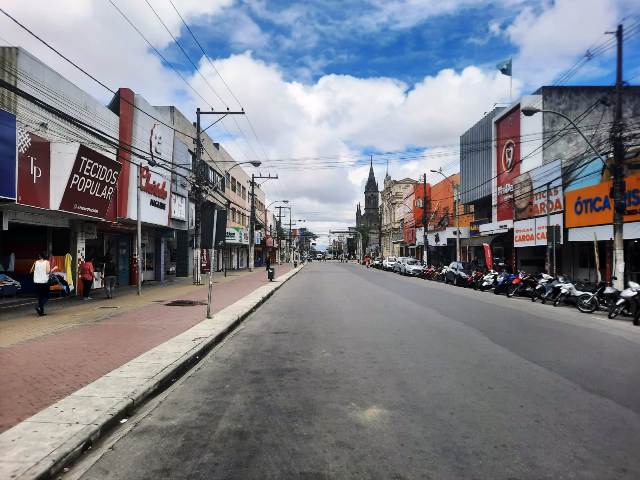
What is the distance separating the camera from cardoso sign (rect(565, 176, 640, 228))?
64.0ft

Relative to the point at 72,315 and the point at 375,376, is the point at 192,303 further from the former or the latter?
the point at 375,376

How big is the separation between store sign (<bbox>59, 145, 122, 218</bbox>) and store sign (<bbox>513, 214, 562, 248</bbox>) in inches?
825

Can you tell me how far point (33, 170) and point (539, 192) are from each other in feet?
81.2

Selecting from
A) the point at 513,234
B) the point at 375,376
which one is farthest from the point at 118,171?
the point at 513,234

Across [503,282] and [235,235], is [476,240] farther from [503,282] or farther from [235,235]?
[235,235]

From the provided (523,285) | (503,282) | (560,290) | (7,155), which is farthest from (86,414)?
(503,282)

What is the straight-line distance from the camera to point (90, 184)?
652 inches

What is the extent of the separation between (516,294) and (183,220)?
18666 millimetres

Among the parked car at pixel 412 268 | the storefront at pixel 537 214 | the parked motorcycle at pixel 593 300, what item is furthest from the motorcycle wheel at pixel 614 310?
the parked car at pixel 412 268

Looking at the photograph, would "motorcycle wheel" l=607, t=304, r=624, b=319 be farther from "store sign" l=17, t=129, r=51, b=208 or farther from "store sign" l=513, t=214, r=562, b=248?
"store sign" l=17, t=129, r=51, b=208

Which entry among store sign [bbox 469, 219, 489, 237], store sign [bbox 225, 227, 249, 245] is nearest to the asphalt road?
store sign [bbox 469, 219, 489, 237]

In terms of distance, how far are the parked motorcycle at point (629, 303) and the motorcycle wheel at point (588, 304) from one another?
3.48 feet

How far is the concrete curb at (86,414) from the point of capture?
396 centimetres

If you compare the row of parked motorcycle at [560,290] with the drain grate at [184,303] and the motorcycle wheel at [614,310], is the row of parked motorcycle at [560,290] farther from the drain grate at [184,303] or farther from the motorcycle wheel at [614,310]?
the drain grate at [184,303]
